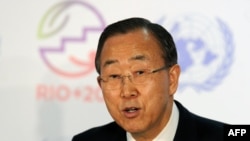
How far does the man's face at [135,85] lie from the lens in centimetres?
85

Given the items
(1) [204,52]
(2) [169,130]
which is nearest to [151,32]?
(2) [169,130]

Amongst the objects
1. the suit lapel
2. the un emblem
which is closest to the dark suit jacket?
the suit lapel

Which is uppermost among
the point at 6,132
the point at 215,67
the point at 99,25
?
the point at 99,25

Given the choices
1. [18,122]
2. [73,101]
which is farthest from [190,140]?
[18,122]

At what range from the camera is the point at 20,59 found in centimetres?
138

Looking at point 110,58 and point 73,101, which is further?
point 73,101

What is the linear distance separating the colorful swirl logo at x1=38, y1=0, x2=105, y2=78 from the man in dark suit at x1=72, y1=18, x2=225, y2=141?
0.44 m

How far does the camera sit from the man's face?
847 millimetres

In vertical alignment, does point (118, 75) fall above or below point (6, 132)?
above

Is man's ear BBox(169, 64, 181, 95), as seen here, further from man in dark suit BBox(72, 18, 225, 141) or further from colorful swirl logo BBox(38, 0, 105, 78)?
colorful swirl logo BBox(38, 0, 105, 78)

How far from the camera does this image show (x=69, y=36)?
4.47 feet

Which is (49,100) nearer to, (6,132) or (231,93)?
(6,132)

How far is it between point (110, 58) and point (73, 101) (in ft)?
1.72

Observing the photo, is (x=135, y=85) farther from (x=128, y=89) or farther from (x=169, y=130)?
(x=169, y=130)
